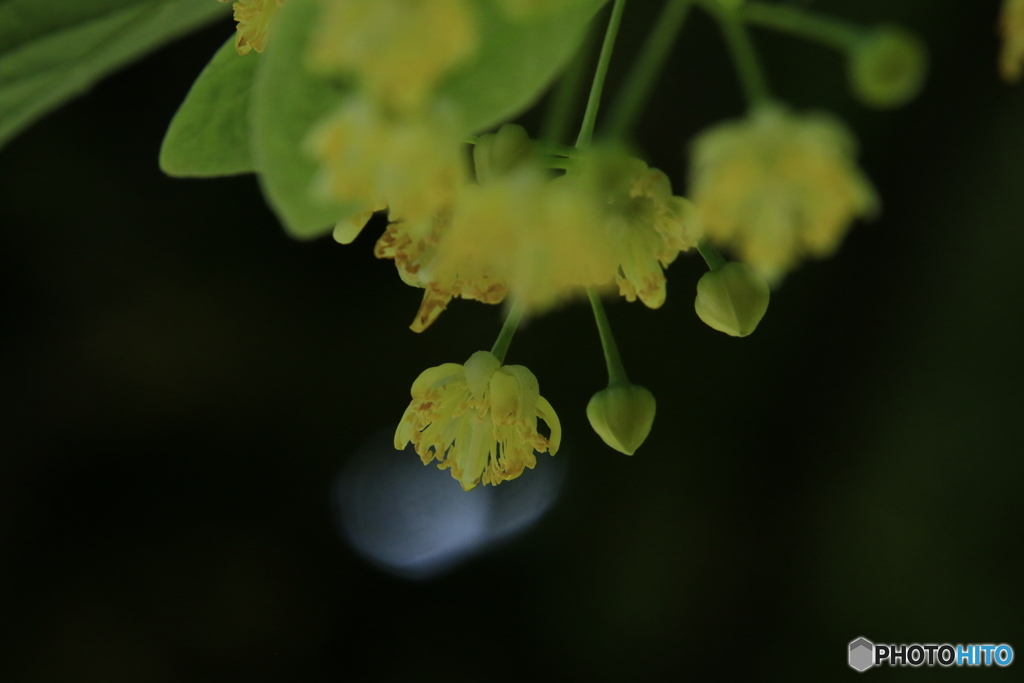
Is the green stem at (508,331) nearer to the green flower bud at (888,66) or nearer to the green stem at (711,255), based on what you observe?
the green stem at (711,255)

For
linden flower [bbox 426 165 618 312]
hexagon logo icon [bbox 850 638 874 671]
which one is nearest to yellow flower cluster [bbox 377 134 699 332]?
linden flower [bbox 426 165 618 312]

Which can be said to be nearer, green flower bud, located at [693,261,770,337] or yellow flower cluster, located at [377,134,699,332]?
yellow flower cluster, located at [377,134,699,332]

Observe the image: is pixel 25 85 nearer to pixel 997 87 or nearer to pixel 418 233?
pixel 418 233

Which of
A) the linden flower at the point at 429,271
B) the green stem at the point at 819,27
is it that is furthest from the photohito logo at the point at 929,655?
the green stem at the point at 819,27

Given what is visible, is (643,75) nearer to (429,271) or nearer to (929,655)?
(429,271)

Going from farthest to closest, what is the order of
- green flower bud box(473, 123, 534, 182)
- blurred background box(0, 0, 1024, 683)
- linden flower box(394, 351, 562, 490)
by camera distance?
blurred background box(0, 0, 1024, 683) < linden flower box(394, 351, 562, 490) < green flower bud box(473, 123, 534, 182)

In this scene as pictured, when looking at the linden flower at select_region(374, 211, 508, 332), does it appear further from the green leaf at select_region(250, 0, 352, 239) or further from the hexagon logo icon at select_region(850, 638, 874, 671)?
the hexagon logo icon at select_region(850, 638, 874, 671)
